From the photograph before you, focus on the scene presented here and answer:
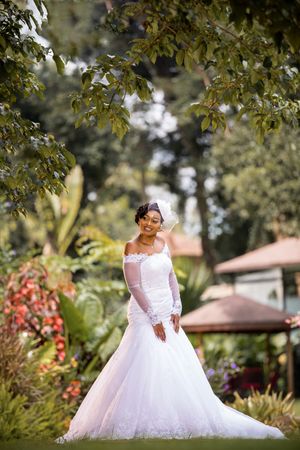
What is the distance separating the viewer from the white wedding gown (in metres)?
7.77

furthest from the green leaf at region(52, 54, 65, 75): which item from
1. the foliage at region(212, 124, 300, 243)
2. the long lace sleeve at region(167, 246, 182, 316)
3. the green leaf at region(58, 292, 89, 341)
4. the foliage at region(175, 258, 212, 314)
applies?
the foliage at region(212, 124, 300, 243)

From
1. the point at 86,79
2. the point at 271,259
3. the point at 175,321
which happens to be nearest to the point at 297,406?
the point at 271,259

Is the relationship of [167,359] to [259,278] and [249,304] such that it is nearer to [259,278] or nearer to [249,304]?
[249,304]

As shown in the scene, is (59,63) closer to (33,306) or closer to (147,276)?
(147,276)

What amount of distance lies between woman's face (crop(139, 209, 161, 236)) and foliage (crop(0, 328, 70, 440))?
280 centimetres

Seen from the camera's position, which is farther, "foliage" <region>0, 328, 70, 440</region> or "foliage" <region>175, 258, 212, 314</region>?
"foliage" <region>175, 258, 212, 314</region>

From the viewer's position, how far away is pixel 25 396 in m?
10.7

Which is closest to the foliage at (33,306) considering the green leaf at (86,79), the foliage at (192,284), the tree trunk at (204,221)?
the foliage at (192,284)

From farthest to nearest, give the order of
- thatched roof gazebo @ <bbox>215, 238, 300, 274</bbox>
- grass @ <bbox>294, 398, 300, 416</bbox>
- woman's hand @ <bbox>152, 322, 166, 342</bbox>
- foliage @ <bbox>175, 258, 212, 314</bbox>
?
1. thatched roof gazebo @ <bbox>215, 238, 300, 274</bbox>
2. foliage @ <bbox>175, 258, 212, 314</bbox>
3. grass @ <bbox>294, 398, 300, 416</bbox>
4. woman's hand @ <bbox>152, 322, 166, 342</bbox>

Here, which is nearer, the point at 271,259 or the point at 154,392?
the point at 154,392

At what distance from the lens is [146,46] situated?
22.7 feet

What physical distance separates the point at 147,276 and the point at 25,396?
3195 mm

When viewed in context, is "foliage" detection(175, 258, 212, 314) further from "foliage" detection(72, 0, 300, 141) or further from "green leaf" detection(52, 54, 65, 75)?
"green leaf" detection(52, 54, 65, 75)

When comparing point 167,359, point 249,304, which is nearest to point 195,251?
point 249,304
